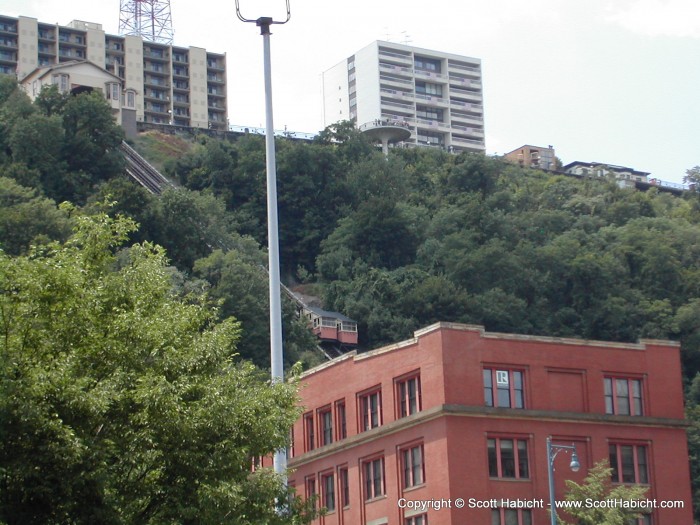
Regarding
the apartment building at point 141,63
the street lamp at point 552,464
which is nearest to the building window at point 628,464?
the street lamp at point 552,464

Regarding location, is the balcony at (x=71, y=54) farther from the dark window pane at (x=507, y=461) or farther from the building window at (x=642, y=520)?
the building window at (x=642, y=520)

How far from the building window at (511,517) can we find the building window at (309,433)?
513 inches

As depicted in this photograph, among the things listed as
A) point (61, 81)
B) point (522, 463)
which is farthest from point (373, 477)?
point (61, 81)

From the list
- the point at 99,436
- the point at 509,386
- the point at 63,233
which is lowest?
the point at 99,436

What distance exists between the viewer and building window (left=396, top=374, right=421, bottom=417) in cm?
6072

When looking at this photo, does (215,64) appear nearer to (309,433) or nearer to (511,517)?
(309,433)

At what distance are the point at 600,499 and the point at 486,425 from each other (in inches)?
239

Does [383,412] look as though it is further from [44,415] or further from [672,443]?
[44,415]

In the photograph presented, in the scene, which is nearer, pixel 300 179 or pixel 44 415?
pixel 44 415

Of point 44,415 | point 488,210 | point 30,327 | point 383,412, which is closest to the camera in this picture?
point 44,415

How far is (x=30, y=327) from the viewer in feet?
87.6

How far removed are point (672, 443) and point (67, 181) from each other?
78.8 m

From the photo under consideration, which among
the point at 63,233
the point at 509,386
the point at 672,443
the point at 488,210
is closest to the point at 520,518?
the point at 509,386

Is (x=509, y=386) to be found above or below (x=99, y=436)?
above
